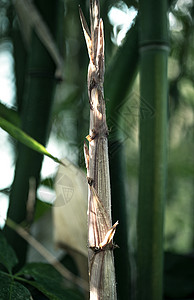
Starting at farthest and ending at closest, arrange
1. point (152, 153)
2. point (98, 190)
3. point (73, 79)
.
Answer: point (73, 79) → point (152, 153) → point (98, 190)

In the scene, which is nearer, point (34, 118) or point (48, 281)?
point (48, 281)

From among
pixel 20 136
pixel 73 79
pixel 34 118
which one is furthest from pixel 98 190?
pixel 73 79

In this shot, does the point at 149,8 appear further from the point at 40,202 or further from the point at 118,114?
the point at 40,202

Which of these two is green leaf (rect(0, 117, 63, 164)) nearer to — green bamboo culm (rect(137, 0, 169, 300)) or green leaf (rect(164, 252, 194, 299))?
green bamboo culm (rect(137, 0, 169, 300))

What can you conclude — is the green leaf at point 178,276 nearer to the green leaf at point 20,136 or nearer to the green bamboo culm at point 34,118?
the green bamboo culm at point 34,118

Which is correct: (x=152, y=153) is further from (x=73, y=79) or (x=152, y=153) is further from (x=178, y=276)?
(x=73, y=79)

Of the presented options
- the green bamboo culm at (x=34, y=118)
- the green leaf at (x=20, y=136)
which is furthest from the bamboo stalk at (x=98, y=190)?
the green bamboo culm at (x=34, y=118)
